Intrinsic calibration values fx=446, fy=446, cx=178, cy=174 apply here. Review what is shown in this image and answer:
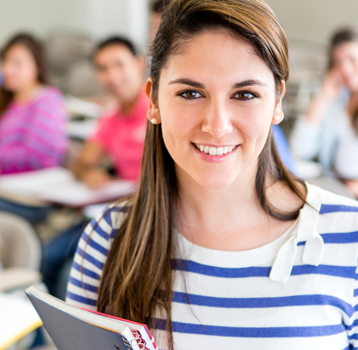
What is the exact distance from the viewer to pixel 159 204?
40.8 inches

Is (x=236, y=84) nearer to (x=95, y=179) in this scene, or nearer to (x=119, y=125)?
(x=95, y=179)

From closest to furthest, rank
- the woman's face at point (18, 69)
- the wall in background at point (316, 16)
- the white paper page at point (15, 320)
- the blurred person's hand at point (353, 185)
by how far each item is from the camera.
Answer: the white paper page at point (15, 320), the blurred person's hand at point (353, 185), the woman's face at point (18, 69), the wall in background at point (316, 16)

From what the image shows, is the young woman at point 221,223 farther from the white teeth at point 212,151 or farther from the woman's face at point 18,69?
the woman's face at point 18,69

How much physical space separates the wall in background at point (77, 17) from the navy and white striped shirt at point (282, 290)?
16.6ft

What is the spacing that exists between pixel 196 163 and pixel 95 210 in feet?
3.84

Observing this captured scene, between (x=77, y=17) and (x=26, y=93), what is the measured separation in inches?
158

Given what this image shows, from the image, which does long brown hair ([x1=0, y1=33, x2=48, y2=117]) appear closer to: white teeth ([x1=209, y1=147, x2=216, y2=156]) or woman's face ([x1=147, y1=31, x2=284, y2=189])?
woman's face ([x1=147, y1=31, x2=284, y2=189])

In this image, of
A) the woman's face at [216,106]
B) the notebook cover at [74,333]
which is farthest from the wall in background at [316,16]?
the notebook cover at [74,333]

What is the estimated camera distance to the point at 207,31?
0.83m

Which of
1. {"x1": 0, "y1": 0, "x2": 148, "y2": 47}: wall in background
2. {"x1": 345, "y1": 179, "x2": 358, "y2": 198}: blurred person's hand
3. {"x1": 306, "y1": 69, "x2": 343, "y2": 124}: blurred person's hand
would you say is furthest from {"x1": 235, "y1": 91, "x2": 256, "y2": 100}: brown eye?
{"x1": 0, "y1": 0, "x2": 148, "y2": 47}: wall in background

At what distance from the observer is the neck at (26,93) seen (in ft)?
10.2

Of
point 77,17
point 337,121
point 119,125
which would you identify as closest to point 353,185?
point 337,121

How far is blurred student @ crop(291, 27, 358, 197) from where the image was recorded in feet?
8.64

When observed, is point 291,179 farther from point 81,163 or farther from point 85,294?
point 81,163
